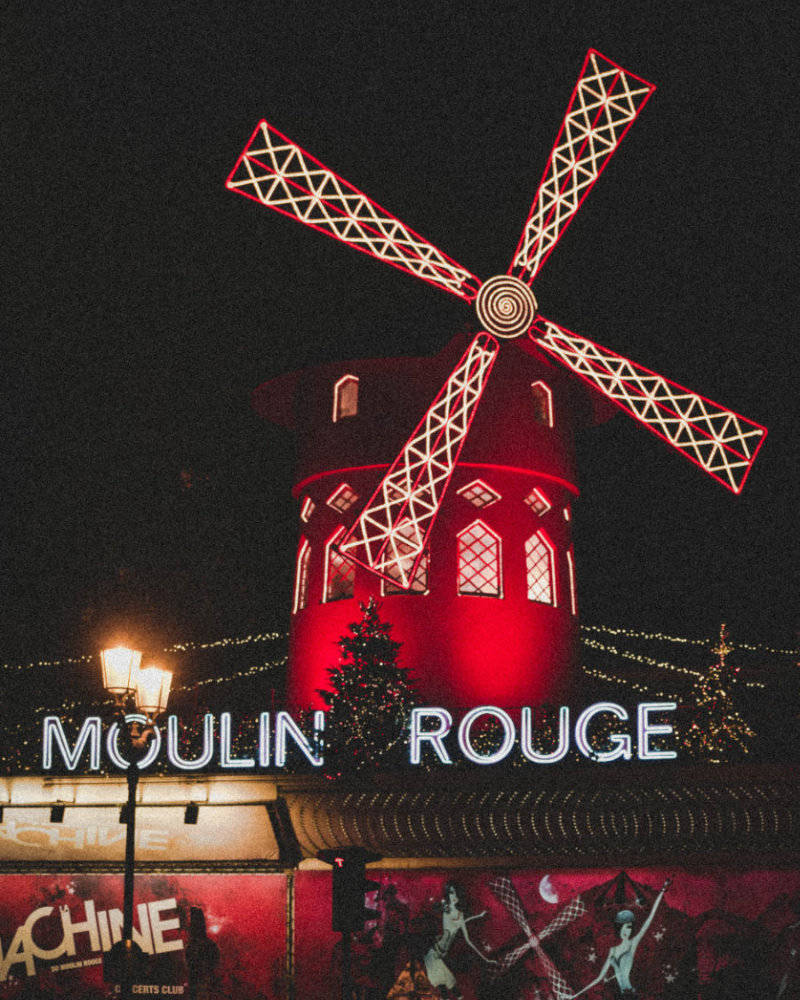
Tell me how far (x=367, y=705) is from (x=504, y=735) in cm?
125

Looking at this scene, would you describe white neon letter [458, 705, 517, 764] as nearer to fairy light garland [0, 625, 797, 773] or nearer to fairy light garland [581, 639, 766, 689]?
fairy light garland [0, 625, 797, 773]

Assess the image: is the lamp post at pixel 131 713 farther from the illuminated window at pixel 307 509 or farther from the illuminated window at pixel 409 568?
the illuminated window at pixel 307 509

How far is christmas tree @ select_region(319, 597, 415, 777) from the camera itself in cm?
1162

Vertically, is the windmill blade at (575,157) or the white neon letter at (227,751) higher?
the windmill blade at (575,157)

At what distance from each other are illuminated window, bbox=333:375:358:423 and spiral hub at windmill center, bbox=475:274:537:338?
1828mm

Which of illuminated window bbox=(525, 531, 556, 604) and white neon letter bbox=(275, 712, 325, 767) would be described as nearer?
white neon letter bbox=(275, 712, 325, 767)

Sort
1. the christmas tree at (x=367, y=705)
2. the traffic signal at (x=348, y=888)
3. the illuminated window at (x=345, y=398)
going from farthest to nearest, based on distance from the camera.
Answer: the illuminated window at (x=345, y=398) → the christmas tree at (x=367, y=705) → the traffic signal at (x=348, y=888)

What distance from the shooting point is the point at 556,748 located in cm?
1134

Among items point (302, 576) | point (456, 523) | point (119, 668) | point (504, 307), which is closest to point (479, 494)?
point (456, 523)

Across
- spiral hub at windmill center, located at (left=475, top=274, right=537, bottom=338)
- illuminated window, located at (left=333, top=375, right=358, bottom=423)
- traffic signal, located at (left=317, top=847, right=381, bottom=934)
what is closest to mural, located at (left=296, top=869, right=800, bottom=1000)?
traffic signal, located at (left=317, top=847, right=381, bottom=934)

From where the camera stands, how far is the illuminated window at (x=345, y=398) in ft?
45.8

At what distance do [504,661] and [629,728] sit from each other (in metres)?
2.06

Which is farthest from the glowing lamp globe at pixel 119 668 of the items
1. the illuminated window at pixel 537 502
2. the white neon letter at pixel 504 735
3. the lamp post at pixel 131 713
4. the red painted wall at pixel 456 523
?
the illuminated window at pixel 537 502


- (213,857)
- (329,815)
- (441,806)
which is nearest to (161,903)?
(213,857)
